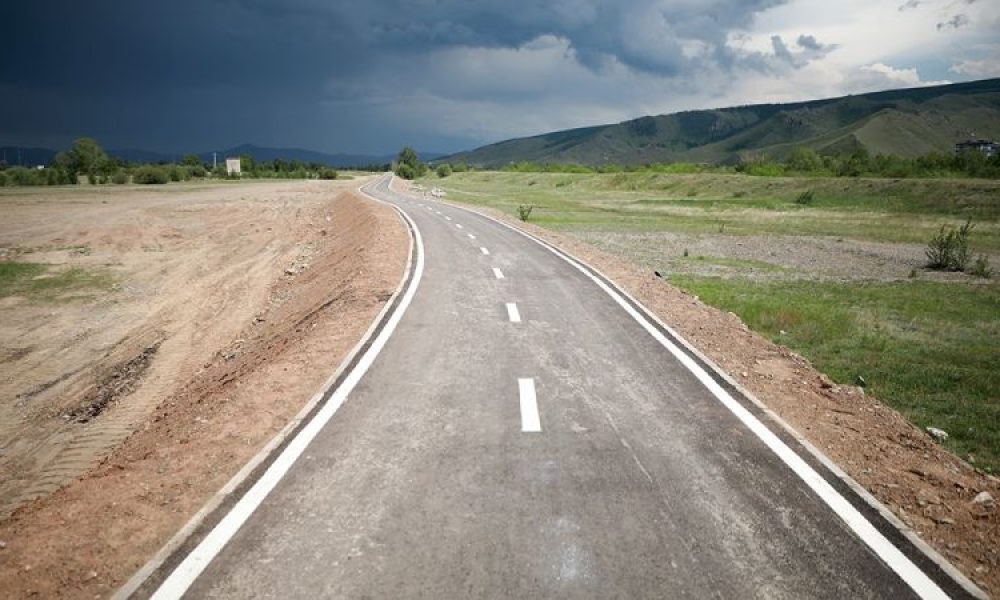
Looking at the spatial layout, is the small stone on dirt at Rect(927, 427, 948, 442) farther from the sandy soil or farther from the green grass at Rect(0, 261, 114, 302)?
the green grass at Rect(0, 261, 114, 302)

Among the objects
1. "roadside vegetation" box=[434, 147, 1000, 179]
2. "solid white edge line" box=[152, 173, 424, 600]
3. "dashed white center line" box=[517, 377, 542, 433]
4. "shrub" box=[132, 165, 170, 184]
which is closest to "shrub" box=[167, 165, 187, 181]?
"shrub" box=[132, 165, 170, 184]

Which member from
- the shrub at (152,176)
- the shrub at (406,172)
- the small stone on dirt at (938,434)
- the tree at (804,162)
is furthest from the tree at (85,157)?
the small stone on dirt at (938,434)

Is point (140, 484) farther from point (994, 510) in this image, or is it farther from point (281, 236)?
point (281, 236)

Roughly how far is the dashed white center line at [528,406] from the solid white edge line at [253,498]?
2381 millimetres

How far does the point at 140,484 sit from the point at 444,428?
3.15m

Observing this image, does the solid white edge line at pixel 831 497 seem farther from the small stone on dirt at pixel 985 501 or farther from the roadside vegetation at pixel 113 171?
the roadside vegetation at pixel 113 171

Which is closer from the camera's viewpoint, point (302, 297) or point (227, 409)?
point (227, 409)

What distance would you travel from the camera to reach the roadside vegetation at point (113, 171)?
286ft

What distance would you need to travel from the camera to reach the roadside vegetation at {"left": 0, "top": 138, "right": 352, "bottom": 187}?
87188 millimetres

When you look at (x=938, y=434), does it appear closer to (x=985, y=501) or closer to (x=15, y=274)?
(x=985, y=501)

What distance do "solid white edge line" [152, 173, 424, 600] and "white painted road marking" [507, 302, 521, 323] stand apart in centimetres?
332

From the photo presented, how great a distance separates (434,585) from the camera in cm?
407

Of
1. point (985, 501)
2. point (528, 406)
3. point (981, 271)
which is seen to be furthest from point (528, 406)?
point (981, 271)

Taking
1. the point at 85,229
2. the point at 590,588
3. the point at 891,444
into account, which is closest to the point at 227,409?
the point at 590,588
